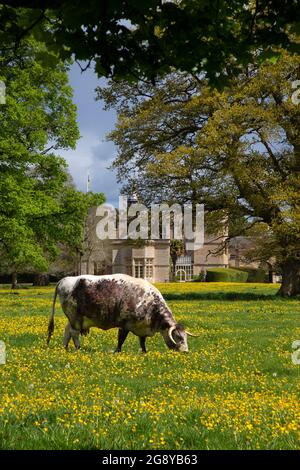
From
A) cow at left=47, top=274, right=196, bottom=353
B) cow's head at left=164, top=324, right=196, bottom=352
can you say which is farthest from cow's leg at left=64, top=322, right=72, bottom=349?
cow's head at left=164, top=324, right=196, bottom=352

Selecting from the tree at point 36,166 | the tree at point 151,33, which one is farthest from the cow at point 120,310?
the tree at point 36,166

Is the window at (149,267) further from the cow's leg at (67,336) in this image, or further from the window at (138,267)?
the cow's leg at (67,336)

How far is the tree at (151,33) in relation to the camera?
18.1 ft

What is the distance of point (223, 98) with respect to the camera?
1481 inches

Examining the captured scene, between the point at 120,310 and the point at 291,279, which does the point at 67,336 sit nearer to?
the point at 120,310

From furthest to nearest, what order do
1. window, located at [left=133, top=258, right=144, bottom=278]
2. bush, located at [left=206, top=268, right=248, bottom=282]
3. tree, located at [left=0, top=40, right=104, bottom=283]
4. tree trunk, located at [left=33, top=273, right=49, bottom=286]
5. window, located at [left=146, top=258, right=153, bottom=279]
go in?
1. window, located at [left=133, top=258, right=144, bottom=278]
2. window, located at [left=146, top=258, right=153, bottom=279]
3. bush, located at [left=206, top=268, right=248, bottom=282]
4. tree trunk, located at [left=33, top=273, right=49, bottom=286]
5. tree, located at [left=0, top=40, right=104, bottom=283]

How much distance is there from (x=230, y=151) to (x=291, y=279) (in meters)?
10.7

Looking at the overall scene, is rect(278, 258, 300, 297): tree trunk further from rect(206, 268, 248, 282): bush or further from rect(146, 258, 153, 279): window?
rect(146, 258, 153, 279): window

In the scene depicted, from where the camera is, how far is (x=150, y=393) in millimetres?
9305

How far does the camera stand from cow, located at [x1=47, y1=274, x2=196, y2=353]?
13.5 metres

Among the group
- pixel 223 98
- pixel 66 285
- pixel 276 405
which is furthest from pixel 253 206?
pixel 276 405

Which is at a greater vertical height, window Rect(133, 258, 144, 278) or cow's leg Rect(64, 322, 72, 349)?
window Rect(133, 258, 144, 278)

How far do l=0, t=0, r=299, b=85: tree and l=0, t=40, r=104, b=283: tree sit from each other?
23516mm

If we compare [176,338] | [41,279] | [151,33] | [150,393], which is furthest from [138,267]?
[151,33]
